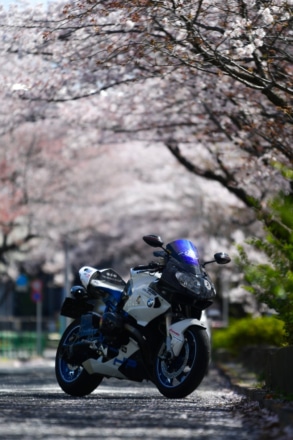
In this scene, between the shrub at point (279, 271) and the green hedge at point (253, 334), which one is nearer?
the shrub at point (279, 271)

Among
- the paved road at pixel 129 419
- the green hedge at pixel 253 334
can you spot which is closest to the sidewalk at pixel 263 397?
the paved road at pixel 129 419

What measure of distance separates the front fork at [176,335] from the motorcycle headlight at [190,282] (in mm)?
313

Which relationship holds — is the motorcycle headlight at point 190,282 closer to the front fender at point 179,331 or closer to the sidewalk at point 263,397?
the front fender at point 179,331

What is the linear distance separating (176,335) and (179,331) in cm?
6

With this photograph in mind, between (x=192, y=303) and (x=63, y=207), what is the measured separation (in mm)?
31845

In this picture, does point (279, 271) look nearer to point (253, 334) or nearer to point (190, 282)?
point (190, 282)

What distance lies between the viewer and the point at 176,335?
40.8 feet

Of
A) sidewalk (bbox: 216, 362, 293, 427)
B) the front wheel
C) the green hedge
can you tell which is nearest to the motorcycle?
the front wheel

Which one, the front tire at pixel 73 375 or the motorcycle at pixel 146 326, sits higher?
the motorcycle at pixel 146 326

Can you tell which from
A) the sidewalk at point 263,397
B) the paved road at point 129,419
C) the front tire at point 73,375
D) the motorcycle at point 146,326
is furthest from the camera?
the front tire at point 73,375

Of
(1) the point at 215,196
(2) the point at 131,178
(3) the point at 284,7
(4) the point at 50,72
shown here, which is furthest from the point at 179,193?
(3) the point at 284,7

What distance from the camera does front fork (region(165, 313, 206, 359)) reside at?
1238 cm

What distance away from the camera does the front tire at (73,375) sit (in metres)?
13.6

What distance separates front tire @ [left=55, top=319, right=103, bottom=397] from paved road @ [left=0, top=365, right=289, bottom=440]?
0.38 metres
